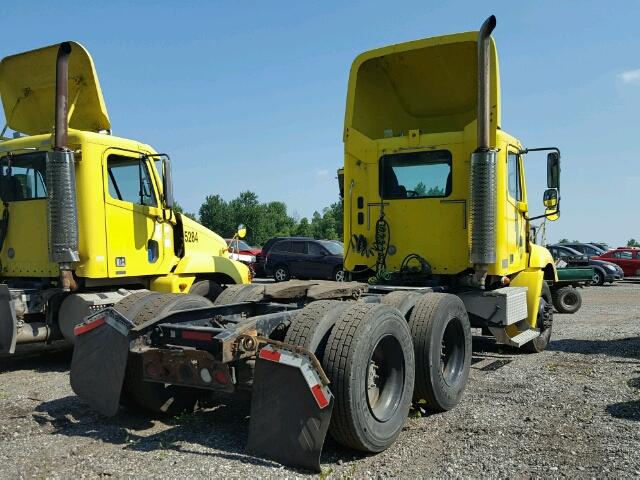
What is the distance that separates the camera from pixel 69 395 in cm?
592

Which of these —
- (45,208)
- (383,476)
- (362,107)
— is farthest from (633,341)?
(45,208)

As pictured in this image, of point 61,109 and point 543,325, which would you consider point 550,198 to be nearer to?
point 543,325

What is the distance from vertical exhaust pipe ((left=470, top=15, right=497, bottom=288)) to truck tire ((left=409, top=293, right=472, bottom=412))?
1.04 metres

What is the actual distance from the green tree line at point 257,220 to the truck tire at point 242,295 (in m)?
71.7

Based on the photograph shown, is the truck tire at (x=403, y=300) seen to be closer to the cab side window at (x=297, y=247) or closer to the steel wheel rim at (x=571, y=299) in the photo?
the steel wheel rim at (x=571, y=299)

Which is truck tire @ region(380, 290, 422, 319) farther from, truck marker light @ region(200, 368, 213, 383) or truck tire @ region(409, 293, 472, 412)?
truck marker light @ region(200, 368, 213, 383)

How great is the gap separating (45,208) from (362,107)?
4.35 meters

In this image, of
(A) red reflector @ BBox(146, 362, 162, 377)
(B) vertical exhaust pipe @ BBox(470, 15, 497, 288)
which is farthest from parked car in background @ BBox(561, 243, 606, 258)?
(A) red reflector @ BBox(146, 362, 162, 377)

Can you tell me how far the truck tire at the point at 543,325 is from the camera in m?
8.56

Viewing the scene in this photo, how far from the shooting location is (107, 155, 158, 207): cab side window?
7.77m

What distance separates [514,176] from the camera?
26.2 feet

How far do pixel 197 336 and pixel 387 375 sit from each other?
5.18ft

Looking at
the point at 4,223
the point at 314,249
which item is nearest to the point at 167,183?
the point at 4,223

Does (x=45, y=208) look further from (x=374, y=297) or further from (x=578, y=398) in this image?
(x=578, y=398)
